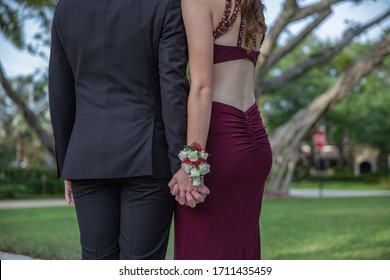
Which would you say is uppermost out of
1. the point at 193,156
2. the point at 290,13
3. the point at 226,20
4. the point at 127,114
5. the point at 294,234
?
the point at 290,13

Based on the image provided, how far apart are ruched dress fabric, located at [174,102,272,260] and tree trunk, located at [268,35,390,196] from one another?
13873 millimetres

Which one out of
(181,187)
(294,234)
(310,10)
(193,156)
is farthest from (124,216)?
(310,10)

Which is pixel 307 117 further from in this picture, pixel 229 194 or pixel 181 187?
pixel 181 187

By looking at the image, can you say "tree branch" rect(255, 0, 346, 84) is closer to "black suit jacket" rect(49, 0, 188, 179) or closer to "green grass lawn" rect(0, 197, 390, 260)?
"green grass lawn" rect(0, 197, 390, 260)

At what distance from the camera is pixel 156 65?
2105 millimetres

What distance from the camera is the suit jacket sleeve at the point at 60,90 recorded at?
7.33 ft

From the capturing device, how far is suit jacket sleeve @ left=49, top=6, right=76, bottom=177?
2.23 m

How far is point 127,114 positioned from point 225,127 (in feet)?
1.17

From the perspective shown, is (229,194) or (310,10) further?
(310,10)

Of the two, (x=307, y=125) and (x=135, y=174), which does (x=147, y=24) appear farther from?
(x=307, y=125)

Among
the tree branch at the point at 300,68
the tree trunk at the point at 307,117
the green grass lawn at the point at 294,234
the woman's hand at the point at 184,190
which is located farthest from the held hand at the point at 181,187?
the tree branch at the point at 300,68

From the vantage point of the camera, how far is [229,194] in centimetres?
221

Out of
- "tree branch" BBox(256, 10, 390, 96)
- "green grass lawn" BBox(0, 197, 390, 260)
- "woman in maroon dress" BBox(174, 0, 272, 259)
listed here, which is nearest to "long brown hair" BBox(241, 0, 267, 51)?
"woman in maroon dress" BBox(174, 0, 272, 259)
